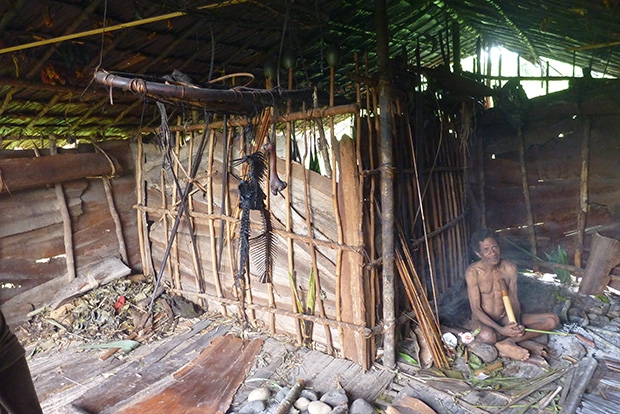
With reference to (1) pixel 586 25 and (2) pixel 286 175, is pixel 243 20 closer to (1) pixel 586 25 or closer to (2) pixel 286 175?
(2) pixel 286 175

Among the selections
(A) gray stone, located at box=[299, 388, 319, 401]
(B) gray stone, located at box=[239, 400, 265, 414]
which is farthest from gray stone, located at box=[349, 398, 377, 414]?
(B) gray stone, located at box=[239, 400, 265, 414]

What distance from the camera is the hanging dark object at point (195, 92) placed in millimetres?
2701

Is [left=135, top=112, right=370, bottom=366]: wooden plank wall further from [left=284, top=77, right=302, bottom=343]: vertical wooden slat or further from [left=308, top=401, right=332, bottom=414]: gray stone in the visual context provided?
[left=308, top=401, right=332, bottom=414]: gray stone

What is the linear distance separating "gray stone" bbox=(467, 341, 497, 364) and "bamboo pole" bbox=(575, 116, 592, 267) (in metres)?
2.67

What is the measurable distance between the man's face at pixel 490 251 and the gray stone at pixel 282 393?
223 centimetres

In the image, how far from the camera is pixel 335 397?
322 cm

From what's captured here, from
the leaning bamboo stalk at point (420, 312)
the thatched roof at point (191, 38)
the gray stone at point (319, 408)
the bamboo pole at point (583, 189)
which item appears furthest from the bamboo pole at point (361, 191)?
the bamboo pole at point (583, 189)

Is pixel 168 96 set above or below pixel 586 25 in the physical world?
below

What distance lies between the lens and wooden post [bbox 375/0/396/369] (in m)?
3.36

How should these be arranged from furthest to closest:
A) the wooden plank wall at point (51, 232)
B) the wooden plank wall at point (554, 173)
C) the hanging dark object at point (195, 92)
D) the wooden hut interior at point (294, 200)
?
the wooden plank wall at point (554, 173), the wooden plank wall at point (51, 232), the wooden hut interior at point (294, 200), the hanging dark object at point (195, 92)

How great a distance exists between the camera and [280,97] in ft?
11.3

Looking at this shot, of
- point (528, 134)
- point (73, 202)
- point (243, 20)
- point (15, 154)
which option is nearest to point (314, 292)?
point (243, 20)

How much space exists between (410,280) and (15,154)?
4364 millimetres

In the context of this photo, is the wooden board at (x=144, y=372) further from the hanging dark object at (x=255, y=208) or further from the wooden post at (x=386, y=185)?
the wooden post at (x=386, y=185)
